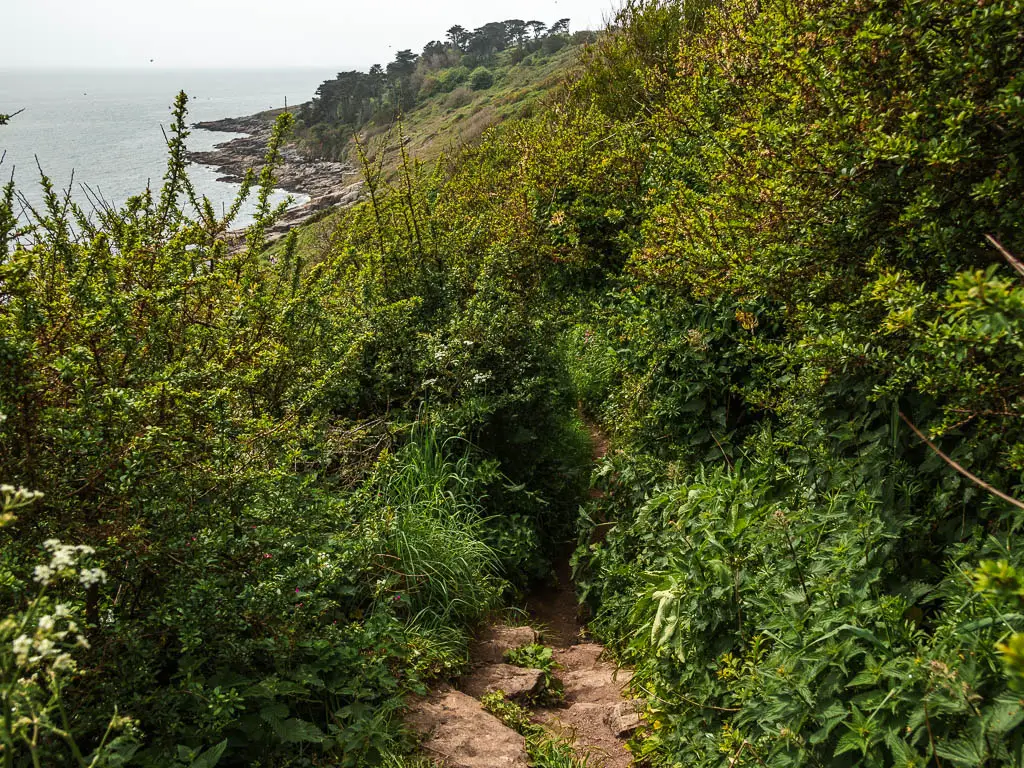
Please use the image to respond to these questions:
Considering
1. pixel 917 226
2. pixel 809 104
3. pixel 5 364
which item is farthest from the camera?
pixel 809 104

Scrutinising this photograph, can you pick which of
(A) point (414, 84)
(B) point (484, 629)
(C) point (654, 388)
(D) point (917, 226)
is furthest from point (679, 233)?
(A) point (414, 84)

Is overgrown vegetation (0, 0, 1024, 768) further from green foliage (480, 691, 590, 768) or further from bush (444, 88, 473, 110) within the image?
bush (444, 88, 473, 110)

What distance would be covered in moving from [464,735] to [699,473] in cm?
209

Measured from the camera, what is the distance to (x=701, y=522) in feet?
11.6

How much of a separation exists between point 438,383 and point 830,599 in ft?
12.3

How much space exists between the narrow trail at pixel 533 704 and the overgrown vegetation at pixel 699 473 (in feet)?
0.61

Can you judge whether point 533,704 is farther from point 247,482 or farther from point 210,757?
point 247,482

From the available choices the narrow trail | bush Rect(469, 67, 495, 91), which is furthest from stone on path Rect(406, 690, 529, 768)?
bush Rect(469, 67, 495, 91)

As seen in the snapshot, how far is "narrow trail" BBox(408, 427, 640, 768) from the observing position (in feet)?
10.6

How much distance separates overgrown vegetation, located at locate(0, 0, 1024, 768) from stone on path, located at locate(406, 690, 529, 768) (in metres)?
0.17

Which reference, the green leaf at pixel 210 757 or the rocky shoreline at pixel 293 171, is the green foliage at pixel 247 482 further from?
the rocky shoreline at pixel 293 171

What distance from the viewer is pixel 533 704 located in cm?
391

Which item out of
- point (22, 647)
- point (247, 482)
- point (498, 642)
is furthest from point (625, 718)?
point (22, 647)

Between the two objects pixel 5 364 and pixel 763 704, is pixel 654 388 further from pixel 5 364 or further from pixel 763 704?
pixel 5 364
